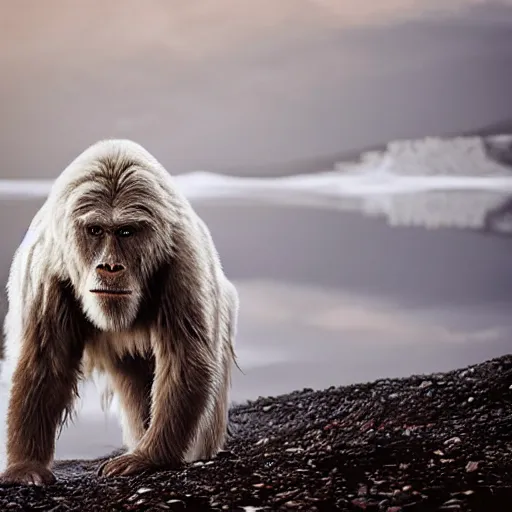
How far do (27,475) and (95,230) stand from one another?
2.67ft

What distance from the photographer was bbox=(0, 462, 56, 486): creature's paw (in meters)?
2.78

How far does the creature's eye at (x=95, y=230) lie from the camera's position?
2.75 meters

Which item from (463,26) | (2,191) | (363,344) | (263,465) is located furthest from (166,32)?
(263,465)

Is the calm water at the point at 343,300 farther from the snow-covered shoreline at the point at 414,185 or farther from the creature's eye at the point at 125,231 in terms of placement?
the creature's eye at the point at 125,231

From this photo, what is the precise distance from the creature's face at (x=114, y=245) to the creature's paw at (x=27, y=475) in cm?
51

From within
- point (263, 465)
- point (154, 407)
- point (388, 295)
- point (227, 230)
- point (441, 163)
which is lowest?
point (263, 465)

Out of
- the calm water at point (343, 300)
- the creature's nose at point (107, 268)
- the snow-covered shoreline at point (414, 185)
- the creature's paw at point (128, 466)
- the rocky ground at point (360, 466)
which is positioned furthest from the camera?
the snow-covered shoreline at point (414, 185)

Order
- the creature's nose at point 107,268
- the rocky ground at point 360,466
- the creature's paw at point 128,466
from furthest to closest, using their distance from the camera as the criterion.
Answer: the creature's paw at point 128,466
the creature's nose at point 107,268
the rocky ground at point 360,466

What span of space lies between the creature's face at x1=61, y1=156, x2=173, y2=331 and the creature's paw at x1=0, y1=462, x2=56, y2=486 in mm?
509

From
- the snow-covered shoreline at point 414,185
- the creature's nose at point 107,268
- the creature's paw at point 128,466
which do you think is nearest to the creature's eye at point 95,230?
the creature's nose at point 107,268

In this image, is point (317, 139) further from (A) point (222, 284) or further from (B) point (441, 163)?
(A) point (222, 284)

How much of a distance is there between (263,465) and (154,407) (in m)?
0.41

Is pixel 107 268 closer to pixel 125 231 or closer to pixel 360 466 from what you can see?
pixel 125 231

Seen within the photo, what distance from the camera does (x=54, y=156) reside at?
3.63m
